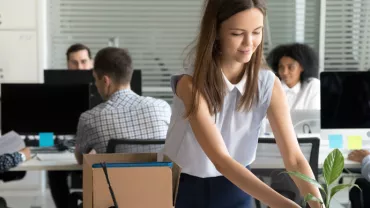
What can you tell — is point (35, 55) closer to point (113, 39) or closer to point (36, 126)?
point (113, 39)

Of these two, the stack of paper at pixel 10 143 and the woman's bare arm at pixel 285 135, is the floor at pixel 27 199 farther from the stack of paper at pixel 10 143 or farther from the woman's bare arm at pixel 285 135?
the woman's bare arm at pixel 285 135

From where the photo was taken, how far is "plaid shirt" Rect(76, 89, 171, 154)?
3.31 meters

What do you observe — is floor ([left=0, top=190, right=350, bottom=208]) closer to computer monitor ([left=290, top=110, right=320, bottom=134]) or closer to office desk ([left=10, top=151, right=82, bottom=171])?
computer monitor ([left=290, top=110, right=320, bottom=134])

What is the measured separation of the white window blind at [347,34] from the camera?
6.68 m

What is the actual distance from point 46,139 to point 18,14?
7.83ft

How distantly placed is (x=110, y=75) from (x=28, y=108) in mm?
812

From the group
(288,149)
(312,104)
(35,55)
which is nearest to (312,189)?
(288,149)

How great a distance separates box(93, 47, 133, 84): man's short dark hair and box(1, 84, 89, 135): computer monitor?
521mm

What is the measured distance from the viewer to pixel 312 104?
16.0 ft

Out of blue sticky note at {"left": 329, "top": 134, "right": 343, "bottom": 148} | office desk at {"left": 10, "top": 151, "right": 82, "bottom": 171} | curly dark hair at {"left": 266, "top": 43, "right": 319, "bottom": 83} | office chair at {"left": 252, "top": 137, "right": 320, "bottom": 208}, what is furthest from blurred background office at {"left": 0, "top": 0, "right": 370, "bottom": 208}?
office chair at {"left": 252, "top": 137, "right": 320, "bottom": 208}

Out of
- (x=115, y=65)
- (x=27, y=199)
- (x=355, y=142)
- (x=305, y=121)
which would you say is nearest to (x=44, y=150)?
(x=115, y=65)

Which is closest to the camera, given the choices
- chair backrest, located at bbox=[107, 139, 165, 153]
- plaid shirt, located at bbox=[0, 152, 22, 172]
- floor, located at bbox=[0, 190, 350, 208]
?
chair backrest, located at bbox=[107, 139, 165, 153]

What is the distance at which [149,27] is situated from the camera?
6621 mm

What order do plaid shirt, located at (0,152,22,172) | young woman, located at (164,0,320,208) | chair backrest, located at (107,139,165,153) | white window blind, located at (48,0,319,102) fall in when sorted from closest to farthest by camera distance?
young woman, located at (164,0,320,208) → chair backrest, located at (107,139,165,153) → plaid shirt, located at (0,152,22,172) → white window blind, located at (48,0,319,102)
